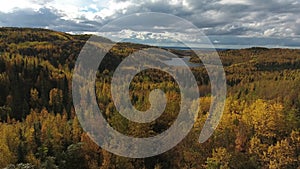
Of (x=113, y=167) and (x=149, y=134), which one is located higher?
(x=149, y=134)

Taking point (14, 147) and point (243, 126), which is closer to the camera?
point (14, 147)

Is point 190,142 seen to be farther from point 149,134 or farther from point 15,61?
point 15,61

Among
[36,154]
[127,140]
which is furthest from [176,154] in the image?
[36,154]

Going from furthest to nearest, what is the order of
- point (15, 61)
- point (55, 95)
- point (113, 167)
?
1. point (15, 61)
2. point (55, 95)
3. point (113, 167)

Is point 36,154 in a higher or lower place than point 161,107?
lower

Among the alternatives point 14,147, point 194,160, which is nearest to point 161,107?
point 194,160

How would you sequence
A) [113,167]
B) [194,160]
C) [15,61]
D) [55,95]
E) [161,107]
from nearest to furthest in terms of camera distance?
[113,167] → [194,160] → [161,107] → [55,95] → [15,61]


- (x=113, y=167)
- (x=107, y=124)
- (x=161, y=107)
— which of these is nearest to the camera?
(x=113, y=167)

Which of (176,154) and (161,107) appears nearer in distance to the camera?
(176,154)

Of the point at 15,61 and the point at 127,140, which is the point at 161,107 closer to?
the point at 127,140
